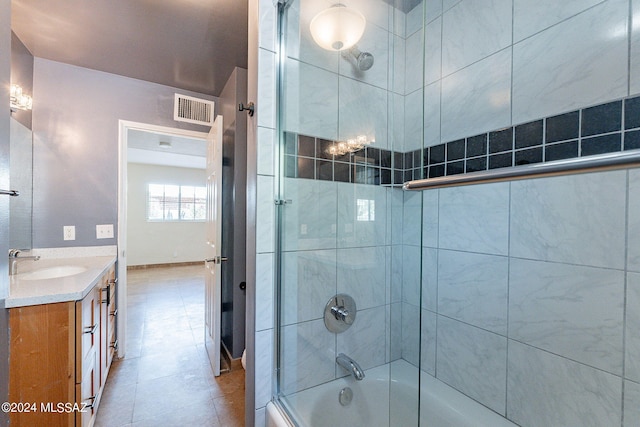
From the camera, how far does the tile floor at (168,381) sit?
1.71 m

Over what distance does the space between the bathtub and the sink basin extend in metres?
1.65

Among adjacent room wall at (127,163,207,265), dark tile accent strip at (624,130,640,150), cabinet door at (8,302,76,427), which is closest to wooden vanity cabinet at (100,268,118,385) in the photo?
cabinet door at (8,302,76,427)

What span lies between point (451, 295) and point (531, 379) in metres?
0.45

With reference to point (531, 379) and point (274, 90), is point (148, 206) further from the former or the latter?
point (531, 379)

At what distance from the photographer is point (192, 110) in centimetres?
264

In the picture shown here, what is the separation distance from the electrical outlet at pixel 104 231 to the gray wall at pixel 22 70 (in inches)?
34.9

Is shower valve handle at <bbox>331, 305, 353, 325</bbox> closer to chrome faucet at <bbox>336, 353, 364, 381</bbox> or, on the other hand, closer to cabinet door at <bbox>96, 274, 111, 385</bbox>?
chrome faucet at <bbox>336, 353, 364, 381</bbox>

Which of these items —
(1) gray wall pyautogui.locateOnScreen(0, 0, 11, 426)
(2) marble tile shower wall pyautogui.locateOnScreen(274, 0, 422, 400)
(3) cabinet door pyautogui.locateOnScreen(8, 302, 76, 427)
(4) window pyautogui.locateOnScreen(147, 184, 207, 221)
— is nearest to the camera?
(1) gray wall pyautogui.locateOnScreen(0, 0, 11, 426)

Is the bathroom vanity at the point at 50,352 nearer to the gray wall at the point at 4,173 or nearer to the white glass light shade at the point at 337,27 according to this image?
the gray wall at the point at 4,173

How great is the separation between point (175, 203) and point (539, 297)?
22.5 feet

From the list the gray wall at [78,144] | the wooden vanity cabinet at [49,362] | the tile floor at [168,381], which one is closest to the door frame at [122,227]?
the gray wall at [78,144]

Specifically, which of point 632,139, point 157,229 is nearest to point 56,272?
point 632,139

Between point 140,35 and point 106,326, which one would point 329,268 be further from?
point 140,35

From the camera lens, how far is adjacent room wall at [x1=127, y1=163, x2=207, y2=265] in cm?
Answer: 594
